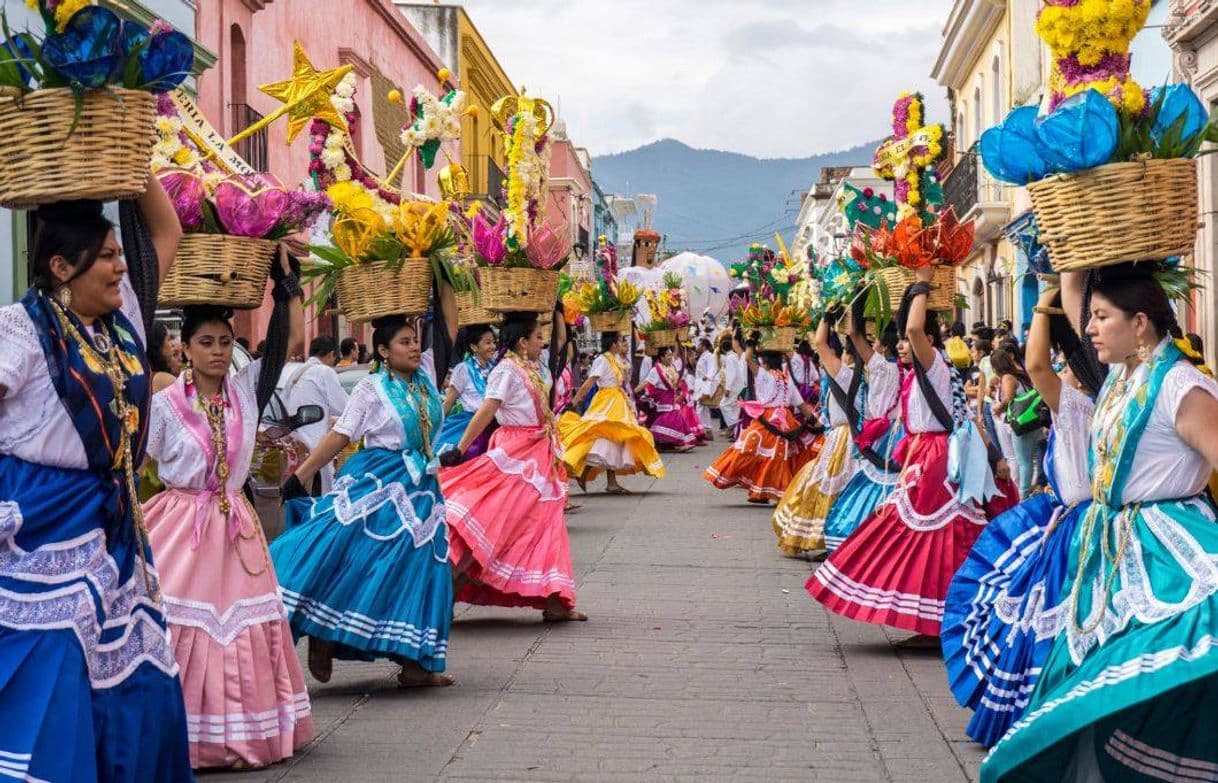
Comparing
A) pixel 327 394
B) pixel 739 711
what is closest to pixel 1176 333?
pixel 739 711

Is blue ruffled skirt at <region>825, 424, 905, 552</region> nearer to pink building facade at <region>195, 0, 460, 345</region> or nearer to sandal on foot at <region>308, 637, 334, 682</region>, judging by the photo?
sandal on foot at <region>308, 637, 334, 682</region>

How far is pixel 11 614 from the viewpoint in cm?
474

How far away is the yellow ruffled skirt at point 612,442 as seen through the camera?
768 inches

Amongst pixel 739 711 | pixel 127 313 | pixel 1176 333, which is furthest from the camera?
pixel 739 711

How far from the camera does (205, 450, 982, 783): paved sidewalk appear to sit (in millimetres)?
6609

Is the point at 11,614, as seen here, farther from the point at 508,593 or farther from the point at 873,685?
the point at 508,593

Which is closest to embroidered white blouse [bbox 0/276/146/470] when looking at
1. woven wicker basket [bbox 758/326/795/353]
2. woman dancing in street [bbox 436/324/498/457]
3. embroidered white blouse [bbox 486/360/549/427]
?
embroidered white blouse [bbox 486/360/549/427]

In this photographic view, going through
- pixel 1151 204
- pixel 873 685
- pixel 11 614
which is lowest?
pixel 873 685

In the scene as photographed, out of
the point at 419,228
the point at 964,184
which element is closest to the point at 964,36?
the point at 964,184

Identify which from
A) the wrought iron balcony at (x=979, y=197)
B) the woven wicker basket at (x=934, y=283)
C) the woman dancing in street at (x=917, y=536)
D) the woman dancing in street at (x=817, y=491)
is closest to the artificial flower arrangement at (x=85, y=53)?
the woman dancing in street at (x=917, y=536)

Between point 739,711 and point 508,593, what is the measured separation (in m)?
2.66

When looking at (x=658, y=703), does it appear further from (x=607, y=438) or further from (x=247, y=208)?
(x=607, y=438)

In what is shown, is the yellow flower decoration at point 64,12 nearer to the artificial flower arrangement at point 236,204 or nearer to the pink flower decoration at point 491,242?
the artificial flower arrangement at point 236,204

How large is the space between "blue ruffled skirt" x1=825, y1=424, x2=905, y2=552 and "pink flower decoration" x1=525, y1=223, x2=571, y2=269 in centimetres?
237
